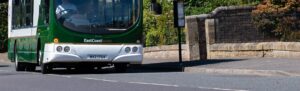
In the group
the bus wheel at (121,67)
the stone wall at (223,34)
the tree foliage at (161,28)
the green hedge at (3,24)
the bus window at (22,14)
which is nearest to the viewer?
the bus wheel at (121,67)

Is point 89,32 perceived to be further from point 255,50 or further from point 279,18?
point 279,18

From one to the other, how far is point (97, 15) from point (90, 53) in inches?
44.8

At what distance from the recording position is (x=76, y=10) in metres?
23.4

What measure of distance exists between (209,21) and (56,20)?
8.09 m

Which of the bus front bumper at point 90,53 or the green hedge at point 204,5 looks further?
the green hedge at point 204,5

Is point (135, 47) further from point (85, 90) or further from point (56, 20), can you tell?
point (85, 90)

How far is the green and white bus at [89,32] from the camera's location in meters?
23.3

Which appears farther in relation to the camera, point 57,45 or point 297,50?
point 297,50

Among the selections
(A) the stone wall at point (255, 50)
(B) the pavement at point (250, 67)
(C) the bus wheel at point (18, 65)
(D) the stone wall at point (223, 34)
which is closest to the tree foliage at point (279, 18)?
(D) the stone wall at point (223, 34)

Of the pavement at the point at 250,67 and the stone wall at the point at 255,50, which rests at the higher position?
the stone wall at the point at 255,50

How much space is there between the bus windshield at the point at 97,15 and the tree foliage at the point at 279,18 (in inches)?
269

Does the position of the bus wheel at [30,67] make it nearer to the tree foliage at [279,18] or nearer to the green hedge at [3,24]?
the tree foliage at [279,18]

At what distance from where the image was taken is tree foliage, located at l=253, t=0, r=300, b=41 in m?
28.7

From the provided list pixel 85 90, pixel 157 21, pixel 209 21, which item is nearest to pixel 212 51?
pixel 209 21
